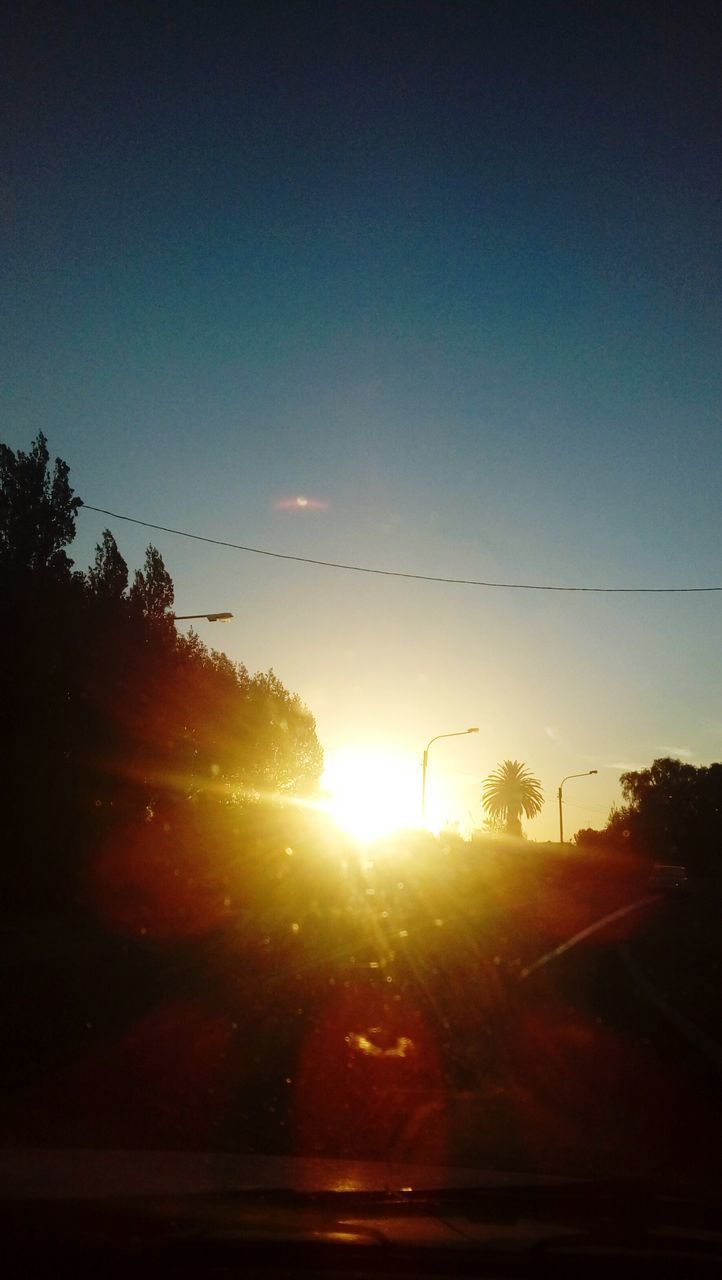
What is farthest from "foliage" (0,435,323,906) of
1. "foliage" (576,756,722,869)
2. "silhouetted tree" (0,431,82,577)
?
"foliage" (576,756,722,869)

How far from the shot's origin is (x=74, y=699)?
2444 cm

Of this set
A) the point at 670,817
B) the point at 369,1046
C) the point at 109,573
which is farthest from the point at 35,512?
the point at 670,817

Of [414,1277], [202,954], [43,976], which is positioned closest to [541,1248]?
[414,1277]

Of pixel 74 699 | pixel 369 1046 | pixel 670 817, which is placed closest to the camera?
pixel 369 1046

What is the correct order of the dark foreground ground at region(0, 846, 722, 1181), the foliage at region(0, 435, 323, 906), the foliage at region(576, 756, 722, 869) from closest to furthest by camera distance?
the dark foreground ground at region(0, 846, 722, 1181) < the foliage at region(0, 435, 323, 906) < the foliage at region(576, 756, 722, 869)

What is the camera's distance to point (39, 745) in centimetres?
2330

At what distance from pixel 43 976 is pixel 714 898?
31149 mm

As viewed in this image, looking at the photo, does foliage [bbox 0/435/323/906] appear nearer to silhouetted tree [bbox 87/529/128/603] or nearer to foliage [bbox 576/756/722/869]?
silhouetted tree [bbox 87/529/128/603]

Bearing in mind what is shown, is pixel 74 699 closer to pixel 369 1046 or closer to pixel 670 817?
pixel 369 1046

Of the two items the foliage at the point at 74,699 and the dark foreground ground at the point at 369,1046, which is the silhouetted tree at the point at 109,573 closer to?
the foliage at the point at 74,699

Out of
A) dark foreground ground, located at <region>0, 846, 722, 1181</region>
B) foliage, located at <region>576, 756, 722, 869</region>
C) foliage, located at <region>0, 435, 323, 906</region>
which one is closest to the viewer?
dark foreground ground, located at <region>0, 846, 722, 1181</region>

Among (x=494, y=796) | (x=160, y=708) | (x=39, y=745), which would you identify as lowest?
(x=39, y=745)

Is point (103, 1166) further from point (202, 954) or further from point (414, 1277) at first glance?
point (202, 954)

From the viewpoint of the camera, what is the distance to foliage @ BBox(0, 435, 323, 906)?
23047mm
